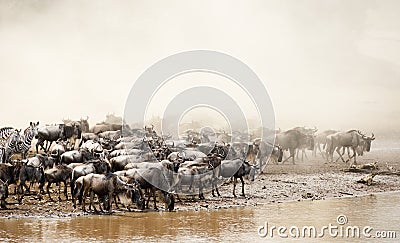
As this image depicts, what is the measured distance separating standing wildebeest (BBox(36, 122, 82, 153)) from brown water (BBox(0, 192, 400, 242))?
9.51 m

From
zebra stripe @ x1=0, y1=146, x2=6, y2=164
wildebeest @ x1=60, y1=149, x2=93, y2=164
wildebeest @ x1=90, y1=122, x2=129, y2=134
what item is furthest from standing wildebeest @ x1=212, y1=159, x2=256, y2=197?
wildebeest @ x1=90, y1=122, x2=129, y2=134

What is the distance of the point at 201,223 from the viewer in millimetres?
11328

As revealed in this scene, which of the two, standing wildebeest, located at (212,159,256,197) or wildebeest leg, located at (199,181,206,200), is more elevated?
standing wildebeest, located at (212,159,256,197)

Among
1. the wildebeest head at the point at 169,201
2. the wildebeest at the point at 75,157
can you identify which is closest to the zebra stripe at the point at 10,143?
the wildebeest at the point at 75,157

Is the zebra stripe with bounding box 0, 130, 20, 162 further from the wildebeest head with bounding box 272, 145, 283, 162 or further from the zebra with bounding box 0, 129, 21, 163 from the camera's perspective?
the wildebeest head with bounding box 272, 145, 283, 162

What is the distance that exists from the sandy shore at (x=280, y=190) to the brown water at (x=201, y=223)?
70 cm

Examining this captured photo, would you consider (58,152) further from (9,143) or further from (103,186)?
(103,186)

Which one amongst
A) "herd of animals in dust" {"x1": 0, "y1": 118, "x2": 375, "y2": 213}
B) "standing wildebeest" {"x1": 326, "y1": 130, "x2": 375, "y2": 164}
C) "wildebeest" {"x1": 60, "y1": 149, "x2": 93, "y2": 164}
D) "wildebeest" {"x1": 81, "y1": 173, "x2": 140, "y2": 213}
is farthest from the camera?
"standing wildebeest" {"x1": 326, "y1": 130, "x2": 375, "y2": 164}

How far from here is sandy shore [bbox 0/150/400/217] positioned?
12.7m

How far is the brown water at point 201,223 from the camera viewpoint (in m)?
10.0

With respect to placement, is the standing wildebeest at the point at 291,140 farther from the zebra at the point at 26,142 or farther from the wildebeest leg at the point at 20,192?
the wildebeest leg at the point at 20,192

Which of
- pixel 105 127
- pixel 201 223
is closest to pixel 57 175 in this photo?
pixel 201 223

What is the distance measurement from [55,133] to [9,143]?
3.10m

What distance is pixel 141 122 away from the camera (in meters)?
27.5
